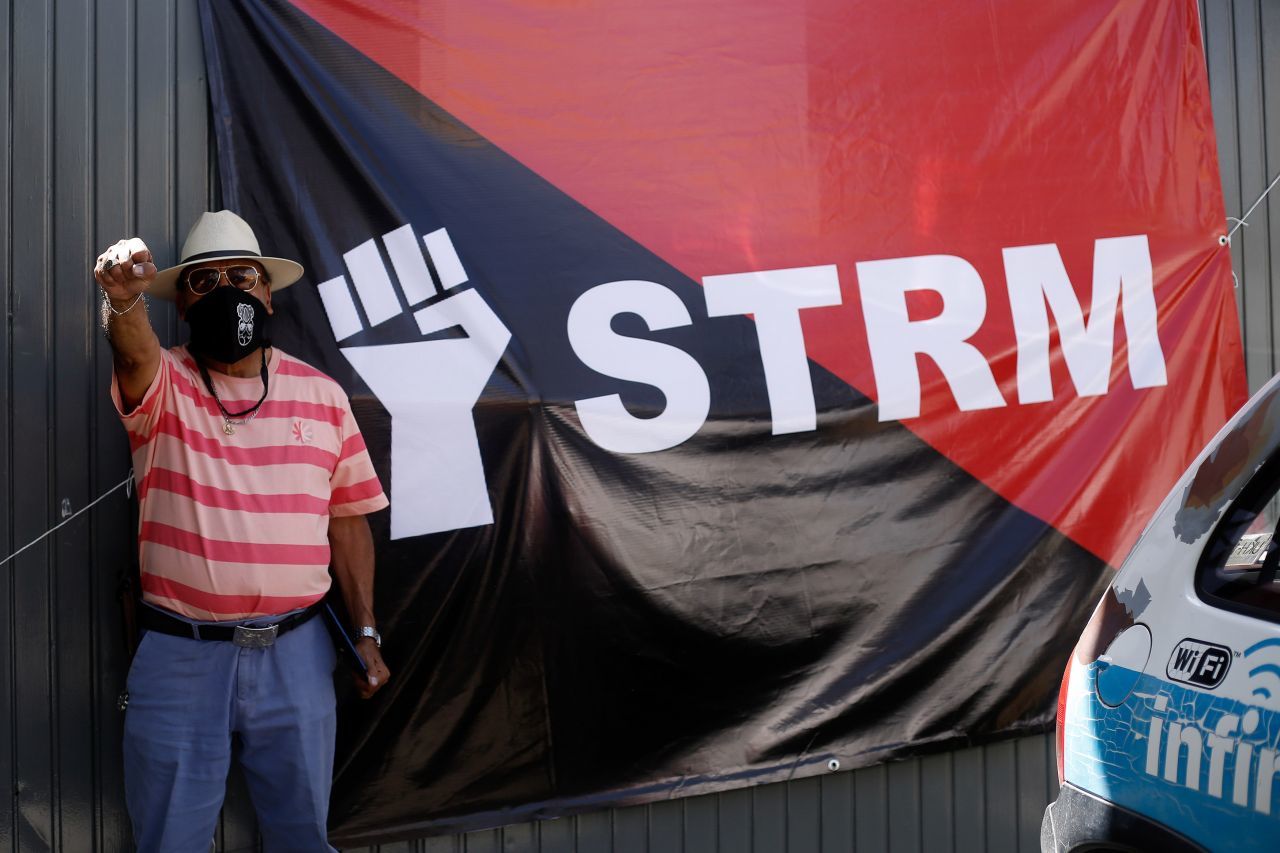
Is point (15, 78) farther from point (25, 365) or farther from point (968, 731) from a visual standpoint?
point (968, 731)

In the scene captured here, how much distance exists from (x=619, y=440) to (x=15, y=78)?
1996 mm

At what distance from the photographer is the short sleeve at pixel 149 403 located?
267 cm

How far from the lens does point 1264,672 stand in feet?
5.74

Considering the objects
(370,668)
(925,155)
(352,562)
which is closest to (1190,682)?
(370,668)

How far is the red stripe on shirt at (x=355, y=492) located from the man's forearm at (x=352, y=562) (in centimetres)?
9

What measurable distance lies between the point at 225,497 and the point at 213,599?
9.8 inches

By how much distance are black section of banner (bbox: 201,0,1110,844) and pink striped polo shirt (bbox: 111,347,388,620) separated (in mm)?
385

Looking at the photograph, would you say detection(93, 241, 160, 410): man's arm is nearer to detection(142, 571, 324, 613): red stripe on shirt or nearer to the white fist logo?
detection(142, 571, 324, 613): red stripe on shirt

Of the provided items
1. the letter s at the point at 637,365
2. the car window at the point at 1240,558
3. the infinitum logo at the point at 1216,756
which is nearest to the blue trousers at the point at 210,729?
the letter s at the point at 637,365

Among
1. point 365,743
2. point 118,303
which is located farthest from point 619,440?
point 118,303

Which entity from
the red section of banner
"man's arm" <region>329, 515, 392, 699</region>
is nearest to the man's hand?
"man's arm" <region>329, 515, 392, 699</region>

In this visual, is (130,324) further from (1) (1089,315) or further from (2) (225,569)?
(1) (1089,315)

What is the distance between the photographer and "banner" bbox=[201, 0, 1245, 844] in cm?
328

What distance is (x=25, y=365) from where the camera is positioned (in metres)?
3.11
